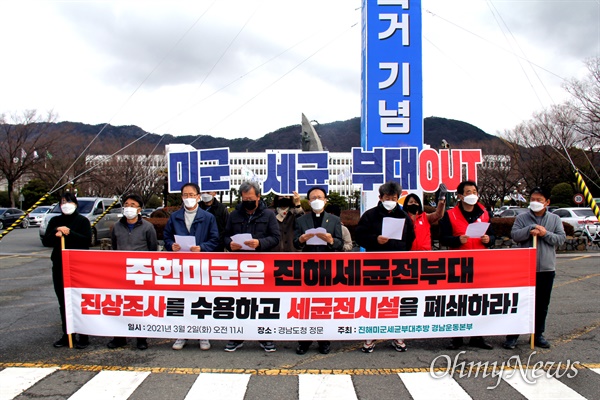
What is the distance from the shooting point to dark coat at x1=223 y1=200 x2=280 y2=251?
16.9 feet

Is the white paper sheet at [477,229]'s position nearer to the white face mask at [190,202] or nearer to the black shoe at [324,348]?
the black shoe at [324,348]

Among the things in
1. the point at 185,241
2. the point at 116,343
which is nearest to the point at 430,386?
the point at 185,241

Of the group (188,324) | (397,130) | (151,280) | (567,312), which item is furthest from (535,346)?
(397,130)

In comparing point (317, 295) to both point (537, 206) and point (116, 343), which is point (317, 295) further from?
point (537, 206)

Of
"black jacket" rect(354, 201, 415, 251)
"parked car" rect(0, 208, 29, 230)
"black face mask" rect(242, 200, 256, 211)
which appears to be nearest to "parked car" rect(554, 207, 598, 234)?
"black jacket" rect(354, 201, 415, 251)

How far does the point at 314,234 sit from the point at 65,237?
298cm

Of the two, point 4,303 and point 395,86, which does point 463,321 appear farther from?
point 395,86

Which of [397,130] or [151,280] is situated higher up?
[397,130]

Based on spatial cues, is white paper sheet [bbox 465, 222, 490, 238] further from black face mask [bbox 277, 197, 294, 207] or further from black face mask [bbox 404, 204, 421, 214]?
black face mask [bbox 277, 197, 294, 207]

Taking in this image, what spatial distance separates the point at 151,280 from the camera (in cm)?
498

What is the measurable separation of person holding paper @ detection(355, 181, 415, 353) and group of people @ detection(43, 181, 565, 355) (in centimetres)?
1

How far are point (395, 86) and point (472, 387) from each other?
368 inches

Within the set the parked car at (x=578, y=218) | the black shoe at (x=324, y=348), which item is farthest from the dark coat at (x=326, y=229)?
the parked car at (x=578, y=218)

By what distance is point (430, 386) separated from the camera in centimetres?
401
